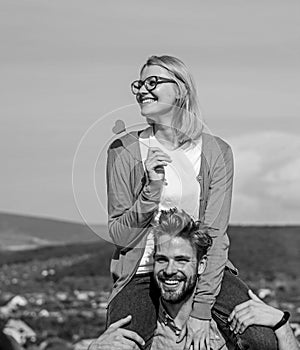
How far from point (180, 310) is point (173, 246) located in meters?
0.40

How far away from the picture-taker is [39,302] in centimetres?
4778

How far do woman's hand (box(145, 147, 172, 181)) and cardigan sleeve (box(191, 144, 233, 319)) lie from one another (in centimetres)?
35

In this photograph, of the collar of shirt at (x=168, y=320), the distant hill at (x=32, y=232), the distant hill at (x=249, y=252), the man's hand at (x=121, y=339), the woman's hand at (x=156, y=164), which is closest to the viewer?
the woman's hand at (x=156, y=164)

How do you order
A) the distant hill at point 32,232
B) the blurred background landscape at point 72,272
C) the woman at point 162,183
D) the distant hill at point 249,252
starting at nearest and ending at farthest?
the woman at point 162,183 < the blurred background landscape at point 72,272 < the distant hill at point 249,252 < the distant hill at point 32,232

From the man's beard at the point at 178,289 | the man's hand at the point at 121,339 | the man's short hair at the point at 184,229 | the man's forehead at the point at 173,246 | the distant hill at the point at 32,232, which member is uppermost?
the man's short hair at the point at 184,229

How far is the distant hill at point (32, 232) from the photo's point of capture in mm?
75500

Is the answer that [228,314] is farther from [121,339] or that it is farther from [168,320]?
[121,339]

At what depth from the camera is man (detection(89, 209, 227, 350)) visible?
8.45m

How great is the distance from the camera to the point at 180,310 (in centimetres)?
869

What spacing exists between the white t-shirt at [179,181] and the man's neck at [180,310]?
25 cm

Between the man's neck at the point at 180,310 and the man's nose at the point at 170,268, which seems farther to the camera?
the man's neck at the point at 180,310

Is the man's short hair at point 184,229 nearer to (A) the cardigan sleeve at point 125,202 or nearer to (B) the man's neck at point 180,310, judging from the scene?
(A) the cardigan sleeve at point 125,202

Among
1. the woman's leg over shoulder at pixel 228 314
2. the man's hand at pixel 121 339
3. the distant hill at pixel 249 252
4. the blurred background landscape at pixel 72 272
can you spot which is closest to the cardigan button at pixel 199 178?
the woman's leg over shoulder at pixel 228 314

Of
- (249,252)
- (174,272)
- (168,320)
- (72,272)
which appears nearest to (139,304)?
(168,320)
